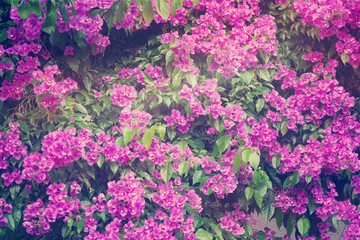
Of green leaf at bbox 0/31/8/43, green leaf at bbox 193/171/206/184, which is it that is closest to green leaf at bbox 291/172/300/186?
green leaf at bbox 193/171/206/184

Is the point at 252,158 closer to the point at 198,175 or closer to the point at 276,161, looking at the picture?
the point at 198,175

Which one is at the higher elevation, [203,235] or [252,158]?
[252,158]

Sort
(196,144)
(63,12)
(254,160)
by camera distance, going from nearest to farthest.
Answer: (63,12) < (254,160) < (196,144)

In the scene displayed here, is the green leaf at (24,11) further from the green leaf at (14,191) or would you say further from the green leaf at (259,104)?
the green leaf at (259,104)

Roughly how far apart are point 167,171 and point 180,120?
0.37 meters

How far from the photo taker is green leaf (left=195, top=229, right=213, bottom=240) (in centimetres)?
239

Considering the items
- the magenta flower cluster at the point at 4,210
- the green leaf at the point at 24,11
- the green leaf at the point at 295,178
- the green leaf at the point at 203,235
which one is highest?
the green leaf at the point at 24,11

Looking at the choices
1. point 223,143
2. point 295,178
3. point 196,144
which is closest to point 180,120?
point 196,144

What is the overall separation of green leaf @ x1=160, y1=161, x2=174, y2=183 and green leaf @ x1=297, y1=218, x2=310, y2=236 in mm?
1052

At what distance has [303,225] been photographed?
8.73 ft

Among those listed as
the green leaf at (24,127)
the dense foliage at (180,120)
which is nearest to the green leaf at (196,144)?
the dense foliage at (180,120)

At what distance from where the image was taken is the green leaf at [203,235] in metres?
2.39

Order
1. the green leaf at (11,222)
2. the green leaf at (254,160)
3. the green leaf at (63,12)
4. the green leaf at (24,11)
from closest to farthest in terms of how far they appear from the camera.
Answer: the green leaf at (24,11), the green leaf at (63,12), the green leaf at (254,160), the green leaf at (11,222)

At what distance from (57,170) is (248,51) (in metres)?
1.58
